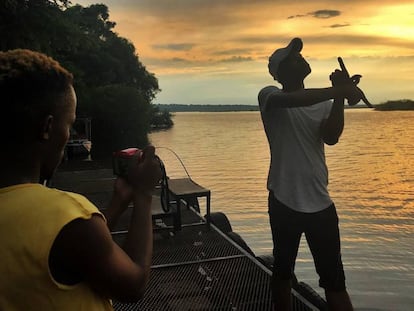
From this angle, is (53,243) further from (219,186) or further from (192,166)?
(192,166)

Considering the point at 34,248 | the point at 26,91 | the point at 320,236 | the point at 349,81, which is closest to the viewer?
the point at 34,248

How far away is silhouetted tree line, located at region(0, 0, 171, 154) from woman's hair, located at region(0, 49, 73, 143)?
1450cm

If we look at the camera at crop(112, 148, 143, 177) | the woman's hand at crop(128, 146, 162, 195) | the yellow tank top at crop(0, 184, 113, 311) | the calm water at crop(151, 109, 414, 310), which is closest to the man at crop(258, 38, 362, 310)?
the camera at crop(112, 148, 143, 177)

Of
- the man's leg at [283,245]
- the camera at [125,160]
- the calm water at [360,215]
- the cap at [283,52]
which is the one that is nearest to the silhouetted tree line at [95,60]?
the calm water at [360,215]

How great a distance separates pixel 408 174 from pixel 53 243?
28758mm

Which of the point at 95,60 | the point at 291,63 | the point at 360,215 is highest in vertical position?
the point at 95,60

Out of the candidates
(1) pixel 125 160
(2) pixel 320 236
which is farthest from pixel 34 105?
(2) pixel 320 236

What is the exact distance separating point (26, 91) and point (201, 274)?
15.8ft

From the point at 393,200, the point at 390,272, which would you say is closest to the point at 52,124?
the point at 390,272

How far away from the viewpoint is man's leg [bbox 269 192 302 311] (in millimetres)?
3596

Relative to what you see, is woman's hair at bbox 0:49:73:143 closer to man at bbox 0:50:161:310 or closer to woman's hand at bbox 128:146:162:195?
man at bbox 0:50:161:310

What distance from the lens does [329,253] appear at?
351 cm

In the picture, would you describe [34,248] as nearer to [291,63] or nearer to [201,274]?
[291,63]

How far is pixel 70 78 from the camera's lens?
5.29 feet
